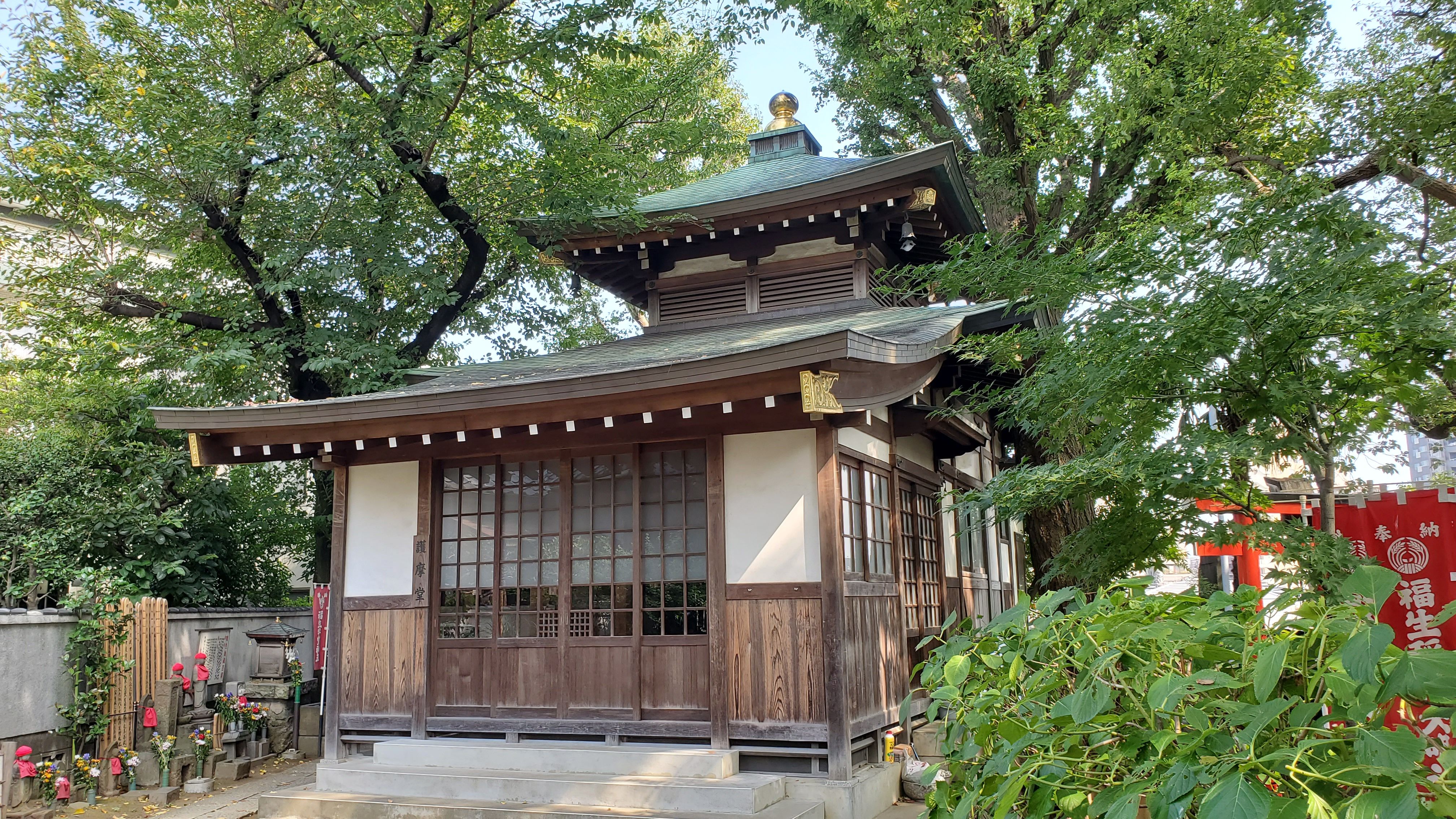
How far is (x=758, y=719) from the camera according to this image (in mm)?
7035

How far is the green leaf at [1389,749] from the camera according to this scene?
3.84 feet

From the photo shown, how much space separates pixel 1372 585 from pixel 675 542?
6309 millimetres

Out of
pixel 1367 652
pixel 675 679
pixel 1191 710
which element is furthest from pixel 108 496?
pixel 1367 652

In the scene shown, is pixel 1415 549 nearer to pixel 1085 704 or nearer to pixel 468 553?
pixel 1085 704

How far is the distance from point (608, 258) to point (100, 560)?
7.43 metres

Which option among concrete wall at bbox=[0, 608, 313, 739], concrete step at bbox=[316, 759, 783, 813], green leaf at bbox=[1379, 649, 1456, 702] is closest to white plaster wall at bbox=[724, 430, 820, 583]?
concrete step at bbox=[316, 759, 783, 813]

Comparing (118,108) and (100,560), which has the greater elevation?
(118,108)

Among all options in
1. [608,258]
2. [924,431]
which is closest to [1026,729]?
[924,431]

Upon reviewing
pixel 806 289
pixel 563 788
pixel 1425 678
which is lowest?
pixel 563 788

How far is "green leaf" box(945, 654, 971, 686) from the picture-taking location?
1.82 m

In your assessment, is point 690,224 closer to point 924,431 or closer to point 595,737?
point 924,431

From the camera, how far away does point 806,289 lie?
33.5 ft

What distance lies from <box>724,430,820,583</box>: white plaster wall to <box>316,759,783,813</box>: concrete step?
1513mm

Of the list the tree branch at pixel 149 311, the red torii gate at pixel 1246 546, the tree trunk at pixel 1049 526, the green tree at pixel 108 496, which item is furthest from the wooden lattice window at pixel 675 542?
the tree branch at pixel 149 311
